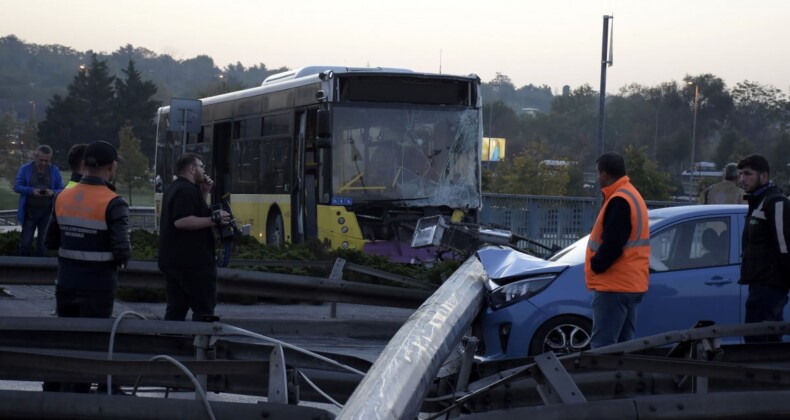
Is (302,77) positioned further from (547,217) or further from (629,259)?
(629,259)

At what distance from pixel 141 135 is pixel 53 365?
332ft

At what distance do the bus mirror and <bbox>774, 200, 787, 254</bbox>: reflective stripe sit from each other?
1031 centimetres

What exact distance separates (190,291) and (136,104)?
9991 cm

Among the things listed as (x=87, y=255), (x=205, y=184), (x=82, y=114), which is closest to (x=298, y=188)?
(x=205, y=184)

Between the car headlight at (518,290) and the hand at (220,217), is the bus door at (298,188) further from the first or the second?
the hand at (220,217)

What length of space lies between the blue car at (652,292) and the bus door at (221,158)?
14355mm

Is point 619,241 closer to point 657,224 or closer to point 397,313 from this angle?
point 657,224

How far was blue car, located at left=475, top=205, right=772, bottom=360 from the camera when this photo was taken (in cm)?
944

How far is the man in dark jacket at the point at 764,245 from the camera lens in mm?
8133

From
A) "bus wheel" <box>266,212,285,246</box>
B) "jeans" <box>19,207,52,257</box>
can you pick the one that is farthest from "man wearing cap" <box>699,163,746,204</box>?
"jeans" <box>19,207,52,257</box>

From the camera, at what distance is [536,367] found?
4.49 meters

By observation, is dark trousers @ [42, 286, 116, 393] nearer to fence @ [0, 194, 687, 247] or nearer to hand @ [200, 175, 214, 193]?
hand @ [200, 175, 214, 193]

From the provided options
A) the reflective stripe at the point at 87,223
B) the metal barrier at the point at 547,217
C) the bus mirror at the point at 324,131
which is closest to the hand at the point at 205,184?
the reflective stripe at the point at 87,223

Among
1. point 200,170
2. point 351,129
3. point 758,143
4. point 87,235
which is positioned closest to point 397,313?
point 351,129
